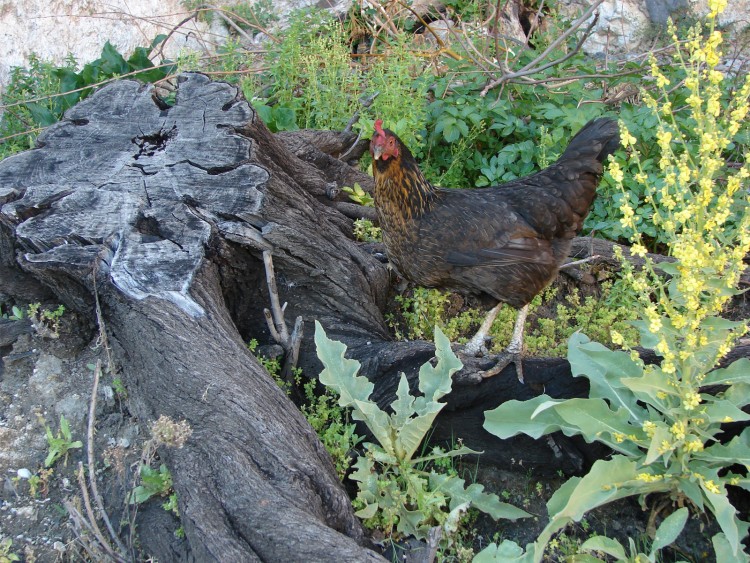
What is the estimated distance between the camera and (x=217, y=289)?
3359 mm

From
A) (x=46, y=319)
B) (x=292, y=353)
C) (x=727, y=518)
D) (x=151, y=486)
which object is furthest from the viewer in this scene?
(x=292, y=353)

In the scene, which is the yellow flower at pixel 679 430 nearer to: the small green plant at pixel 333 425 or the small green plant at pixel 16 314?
the small green plant at pixel 333 425

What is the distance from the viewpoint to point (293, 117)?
5426 mm

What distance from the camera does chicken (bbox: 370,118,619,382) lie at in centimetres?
381

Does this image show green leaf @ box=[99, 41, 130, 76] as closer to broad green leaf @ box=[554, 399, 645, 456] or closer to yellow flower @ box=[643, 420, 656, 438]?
broad green leaf @ box=[554, 399, 645, 456]

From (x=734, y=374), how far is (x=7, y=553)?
2.65m

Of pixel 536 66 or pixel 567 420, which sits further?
pixel 536 66

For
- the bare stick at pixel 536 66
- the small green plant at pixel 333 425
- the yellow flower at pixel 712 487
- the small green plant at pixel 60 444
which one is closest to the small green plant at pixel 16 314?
the small green plant at pixel 60 444

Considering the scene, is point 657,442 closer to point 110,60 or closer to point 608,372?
point 608,372

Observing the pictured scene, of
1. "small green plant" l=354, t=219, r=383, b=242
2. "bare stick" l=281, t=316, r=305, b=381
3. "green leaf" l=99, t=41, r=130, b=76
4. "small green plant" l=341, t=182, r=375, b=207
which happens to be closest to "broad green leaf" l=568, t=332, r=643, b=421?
"bare stick" l=281, t=316, r=305, b=381

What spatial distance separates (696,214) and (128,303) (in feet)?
7.07

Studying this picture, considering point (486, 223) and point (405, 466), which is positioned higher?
point (486, 223)

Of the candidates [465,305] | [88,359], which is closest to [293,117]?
[465,305]

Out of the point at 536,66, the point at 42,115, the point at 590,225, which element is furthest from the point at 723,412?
the point at 42,115
